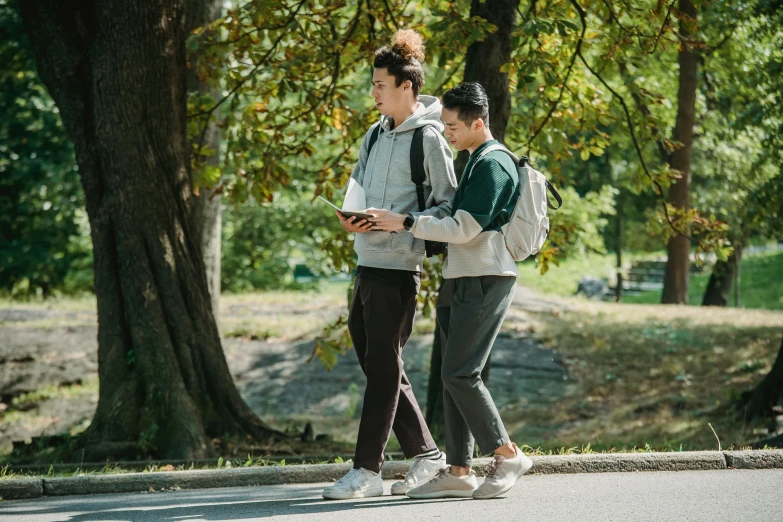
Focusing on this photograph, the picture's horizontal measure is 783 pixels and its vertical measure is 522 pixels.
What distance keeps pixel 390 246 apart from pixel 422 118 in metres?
0.73

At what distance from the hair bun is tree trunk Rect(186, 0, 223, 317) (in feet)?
18.7

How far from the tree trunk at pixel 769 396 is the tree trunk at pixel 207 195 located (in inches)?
231

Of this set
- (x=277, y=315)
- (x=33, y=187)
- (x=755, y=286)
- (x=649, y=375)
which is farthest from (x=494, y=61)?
(x=755, y=286)

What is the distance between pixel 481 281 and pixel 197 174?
4325mm

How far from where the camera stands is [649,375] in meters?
12.7

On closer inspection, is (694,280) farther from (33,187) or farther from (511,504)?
(511,504)

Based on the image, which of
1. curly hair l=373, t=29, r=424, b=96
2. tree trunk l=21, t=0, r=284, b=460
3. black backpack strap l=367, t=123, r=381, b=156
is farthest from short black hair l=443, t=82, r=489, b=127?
tree trunk l=21, t=0, r=284, b=460

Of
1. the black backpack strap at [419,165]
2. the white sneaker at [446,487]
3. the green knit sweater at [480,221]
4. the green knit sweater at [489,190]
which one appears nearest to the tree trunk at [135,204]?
the white sneaker at [446,487]

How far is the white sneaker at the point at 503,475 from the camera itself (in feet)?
16.4

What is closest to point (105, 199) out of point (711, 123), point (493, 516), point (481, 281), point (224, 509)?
point (224, 509)

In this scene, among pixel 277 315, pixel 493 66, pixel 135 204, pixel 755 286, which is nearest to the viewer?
pixel 135 204

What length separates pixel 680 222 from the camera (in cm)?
882

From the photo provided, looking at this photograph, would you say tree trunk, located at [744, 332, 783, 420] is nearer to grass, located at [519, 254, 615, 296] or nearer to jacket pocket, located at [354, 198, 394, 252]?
jacket pocket, located at [354, 198, 394, 252]

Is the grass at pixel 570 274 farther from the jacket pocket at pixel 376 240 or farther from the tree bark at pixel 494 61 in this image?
the jacket pocket at pixel 376 240
